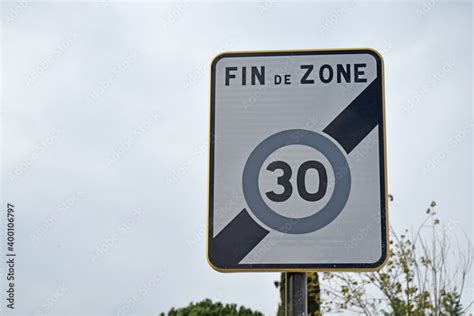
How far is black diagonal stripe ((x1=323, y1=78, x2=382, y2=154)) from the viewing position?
2.28 m

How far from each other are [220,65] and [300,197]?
1.71 ft

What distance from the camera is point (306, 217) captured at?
2223 millimetres

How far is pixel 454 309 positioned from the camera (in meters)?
6.26

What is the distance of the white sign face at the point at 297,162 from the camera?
2199 mm

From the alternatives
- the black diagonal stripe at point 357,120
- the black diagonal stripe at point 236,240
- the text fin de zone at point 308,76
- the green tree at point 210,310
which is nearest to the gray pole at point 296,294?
the black diagonal stripe at point 236,240

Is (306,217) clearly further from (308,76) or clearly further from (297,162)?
(308,76)

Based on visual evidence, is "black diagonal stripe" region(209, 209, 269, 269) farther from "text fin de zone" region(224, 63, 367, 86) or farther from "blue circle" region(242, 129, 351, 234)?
"text fin de zone" region(224, 63, 367, 86)

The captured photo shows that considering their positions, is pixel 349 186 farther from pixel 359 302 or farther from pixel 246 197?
pixel 359 302

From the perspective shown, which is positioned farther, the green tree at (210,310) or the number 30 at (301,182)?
the green tree at (210,310)

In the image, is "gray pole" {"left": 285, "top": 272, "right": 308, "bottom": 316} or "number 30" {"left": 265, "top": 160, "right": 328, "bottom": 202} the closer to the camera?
"gray pole" {"left": 285, "top": 272, "right": 308, "bottom": 316}

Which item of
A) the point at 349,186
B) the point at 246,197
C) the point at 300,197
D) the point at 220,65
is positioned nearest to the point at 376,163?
the point at 349,186

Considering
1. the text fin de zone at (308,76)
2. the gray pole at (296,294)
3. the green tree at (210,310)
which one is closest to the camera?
the gray pole at (296,294)

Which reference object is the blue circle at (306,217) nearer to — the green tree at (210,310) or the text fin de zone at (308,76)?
the text fin de zone at (308,76)

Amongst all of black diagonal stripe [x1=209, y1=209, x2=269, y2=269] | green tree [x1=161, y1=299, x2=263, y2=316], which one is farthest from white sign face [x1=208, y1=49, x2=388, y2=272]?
green tree [x1=161, y1=299, x2=263, y2=316]
